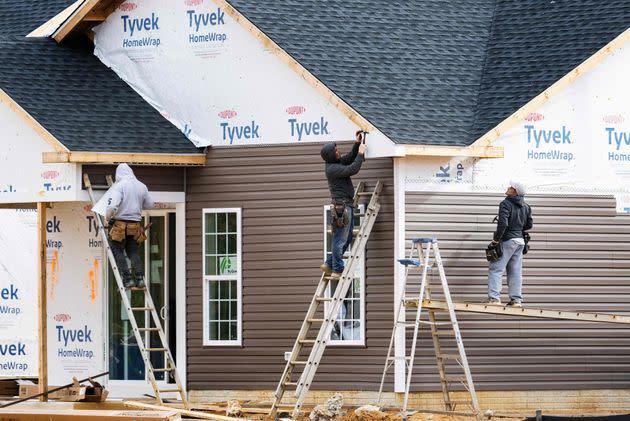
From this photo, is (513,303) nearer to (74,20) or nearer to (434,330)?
(434,330)

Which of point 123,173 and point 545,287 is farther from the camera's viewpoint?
point 545,287

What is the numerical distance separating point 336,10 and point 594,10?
12.4 ft

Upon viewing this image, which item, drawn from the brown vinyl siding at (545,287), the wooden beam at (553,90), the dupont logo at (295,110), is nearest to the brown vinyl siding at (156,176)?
the dupont logo at (295,110)

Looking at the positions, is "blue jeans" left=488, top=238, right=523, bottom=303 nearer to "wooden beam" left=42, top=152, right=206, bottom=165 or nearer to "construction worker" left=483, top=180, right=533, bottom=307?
"construction worker" left=483, top=180, right=533, bottom=307

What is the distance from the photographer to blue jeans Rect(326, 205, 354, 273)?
22359 mm

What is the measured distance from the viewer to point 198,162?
952 inches

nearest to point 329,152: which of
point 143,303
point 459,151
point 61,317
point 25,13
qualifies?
point 459,151

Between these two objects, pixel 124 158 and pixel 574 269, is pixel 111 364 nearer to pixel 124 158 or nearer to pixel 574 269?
pixel 124 158

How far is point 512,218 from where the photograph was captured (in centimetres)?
2236

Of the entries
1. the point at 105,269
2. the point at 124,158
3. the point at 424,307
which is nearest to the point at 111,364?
the point at 105,269

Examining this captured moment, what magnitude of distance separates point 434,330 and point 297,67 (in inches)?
161

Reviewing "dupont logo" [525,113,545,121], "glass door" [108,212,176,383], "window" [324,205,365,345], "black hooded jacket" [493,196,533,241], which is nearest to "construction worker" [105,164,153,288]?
A: "glass door" [108,212,176,383]

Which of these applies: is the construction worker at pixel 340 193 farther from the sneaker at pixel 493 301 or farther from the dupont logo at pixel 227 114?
the dupont logo at pixel 227 114

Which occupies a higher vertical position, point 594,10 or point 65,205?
Answer: point 594,10
